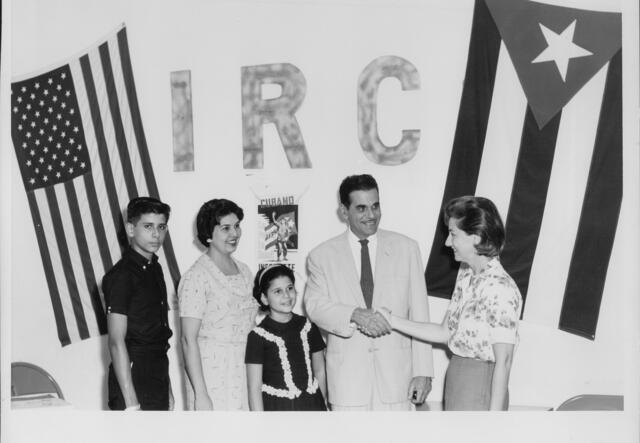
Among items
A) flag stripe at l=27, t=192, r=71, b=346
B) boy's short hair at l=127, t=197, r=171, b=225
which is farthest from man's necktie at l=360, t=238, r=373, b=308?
flag stripe at l=27, t=192, r=71, b=346

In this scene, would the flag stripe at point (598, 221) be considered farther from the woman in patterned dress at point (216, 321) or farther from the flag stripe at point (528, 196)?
the woman in patterned dress at point (216, 321)

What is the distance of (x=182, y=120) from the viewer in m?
5.02

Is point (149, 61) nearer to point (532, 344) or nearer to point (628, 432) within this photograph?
point (532, 344)

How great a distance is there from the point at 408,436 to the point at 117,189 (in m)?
3.12

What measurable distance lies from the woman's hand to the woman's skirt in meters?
1.24

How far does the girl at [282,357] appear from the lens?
381 centimetres

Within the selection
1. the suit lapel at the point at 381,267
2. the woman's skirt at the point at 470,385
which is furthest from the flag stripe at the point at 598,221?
the woman's skirt at the point at 470,385

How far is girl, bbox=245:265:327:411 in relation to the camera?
3.81m

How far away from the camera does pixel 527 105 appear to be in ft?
15.3

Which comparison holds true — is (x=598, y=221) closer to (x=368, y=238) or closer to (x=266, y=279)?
(x=368, y=238)

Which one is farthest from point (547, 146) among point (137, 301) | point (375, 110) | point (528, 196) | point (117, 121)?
point (117, 121)

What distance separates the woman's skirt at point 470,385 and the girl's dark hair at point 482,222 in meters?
0.46

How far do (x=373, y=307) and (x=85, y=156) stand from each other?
2292mm

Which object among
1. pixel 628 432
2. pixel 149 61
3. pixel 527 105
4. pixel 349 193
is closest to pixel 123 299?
pixel 349 193
